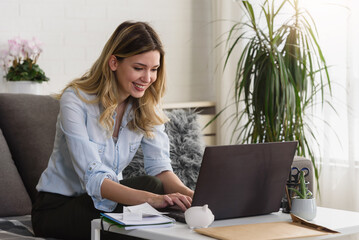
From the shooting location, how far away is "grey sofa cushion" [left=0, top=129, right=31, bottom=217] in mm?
2652

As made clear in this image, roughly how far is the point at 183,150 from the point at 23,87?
3.12 feet

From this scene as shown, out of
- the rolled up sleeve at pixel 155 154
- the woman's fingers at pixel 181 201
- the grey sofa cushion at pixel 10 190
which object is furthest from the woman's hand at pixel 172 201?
the grey sofa cushion at pixel 10 190

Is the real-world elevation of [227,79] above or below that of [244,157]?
above

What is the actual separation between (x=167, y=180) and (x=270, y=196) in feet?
1.90

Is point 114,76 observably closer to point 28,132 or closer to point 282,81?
point 28,132

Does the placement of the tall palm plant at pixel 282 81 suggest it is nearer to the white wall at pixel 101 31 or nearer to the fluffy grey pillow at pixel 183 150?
the fluffy grey pillow at pixel 183 150

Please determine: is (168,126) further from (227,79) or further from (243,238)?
(243,238)

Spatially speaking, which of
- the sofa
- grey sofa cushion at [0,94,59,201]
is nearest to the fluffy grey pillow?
the sofa

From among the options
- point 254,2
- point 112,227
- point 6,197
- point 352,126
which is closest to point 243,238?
point 112,227

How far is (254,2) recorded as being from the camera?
13.1 ft

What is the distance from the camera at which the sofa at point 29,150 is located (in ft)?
8.80

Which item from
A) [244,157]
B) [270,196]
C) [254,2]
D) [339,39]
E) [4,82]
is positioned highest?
[254,2]

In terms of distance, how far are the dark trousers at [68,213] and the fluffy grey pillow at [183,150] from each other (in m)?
0.64

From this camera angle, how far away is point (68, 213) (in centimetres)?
219
